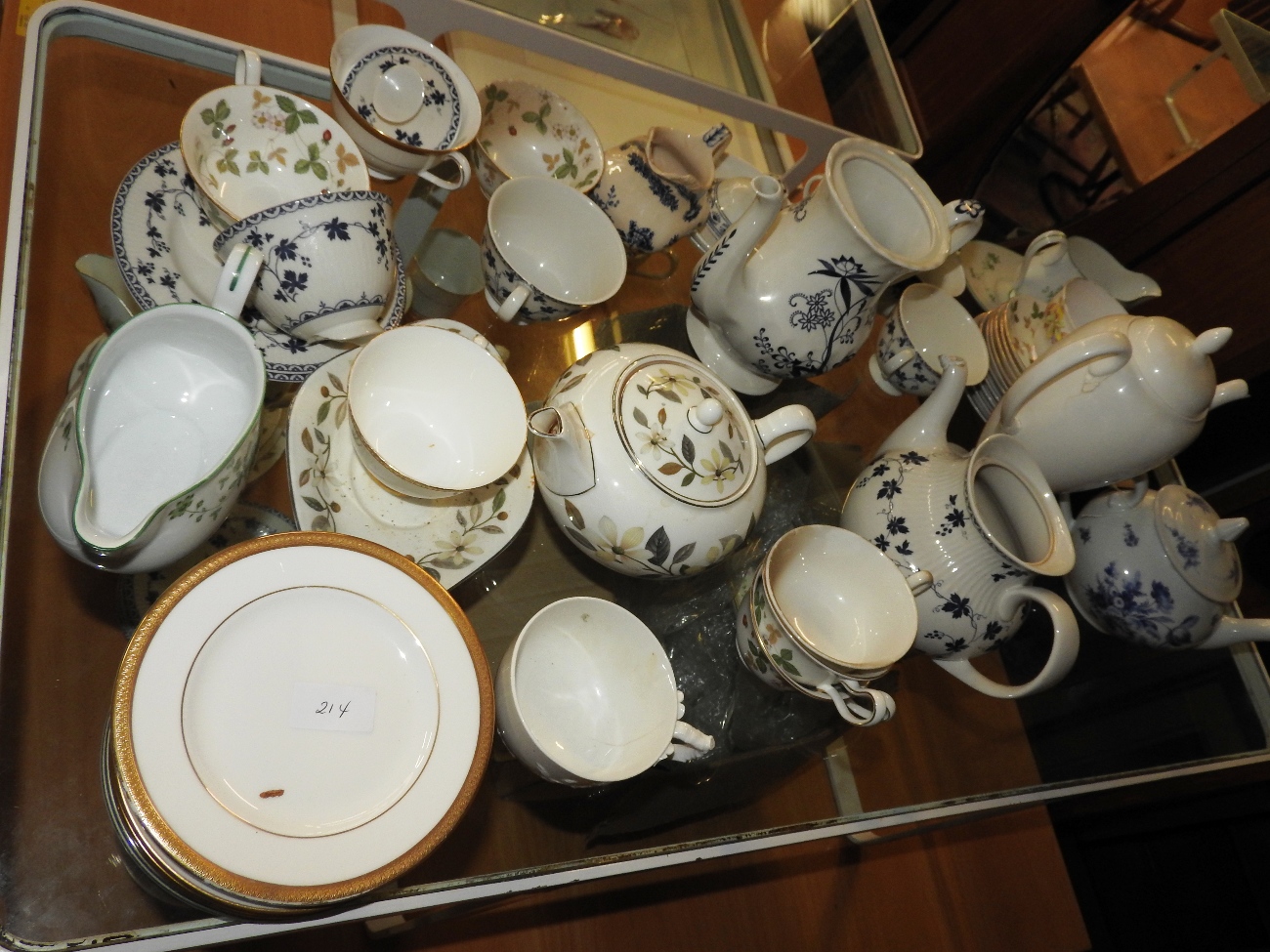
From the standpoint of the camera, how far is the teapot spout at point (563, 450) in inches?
23.1

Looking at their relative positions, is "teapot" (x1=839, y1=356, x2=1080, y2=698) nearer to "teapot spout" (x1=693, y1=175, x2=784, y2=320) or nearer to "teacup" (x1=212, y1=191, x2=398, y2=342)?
"teapot spout" (x1=693, y1=175, x2=784, y2=320)

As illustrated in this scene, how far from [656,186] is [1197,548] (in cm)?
69

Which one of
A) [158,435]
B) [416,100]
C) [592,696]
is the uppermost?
[416,100]

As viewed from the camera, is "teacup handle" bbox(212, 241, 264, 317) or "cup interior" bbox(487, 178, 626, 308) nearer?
"teacup handle" bbox(212, 241, 264, 317)

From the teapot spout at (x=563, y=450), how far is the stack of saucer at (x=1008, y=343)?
0.63 metres

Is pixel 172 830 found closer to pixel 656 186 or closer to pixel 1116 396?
pixel 656 186

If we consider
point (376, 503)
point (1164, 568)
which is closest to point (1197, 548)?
point (1164, 568)

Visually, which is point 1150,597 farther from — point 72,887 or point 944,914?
point 72,887

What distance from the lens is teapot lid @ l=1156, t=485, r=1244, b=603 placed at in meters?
0.87

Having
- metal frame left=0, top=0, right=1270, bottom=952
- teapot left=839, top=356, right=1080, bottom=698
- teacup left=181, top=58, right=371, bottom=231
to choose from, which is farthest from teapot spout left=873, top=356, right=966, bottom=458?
teacup left=181, top=58, right=371, bottom=231

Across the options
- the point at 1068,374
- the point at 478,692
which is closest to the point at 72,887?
the point at 478,692

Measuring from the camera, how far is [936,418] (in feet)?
2.66

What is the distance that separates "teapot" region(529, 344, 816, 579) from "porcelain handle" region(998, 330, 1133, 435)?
0.93 ft

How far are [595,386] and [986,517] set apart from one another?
40 centimetres
